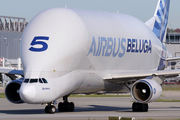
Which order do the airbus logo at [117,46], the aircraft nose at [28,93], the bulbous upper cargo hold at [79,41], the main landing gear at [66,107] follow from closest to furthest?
the aircraft nose at [28,93], the bulbous upper cargo hold at [79,41], the airbus logo at [117,46], the main landing gear at [66,107]

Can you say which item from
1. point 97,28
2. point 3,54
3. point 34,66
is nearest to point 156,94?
point 97,28

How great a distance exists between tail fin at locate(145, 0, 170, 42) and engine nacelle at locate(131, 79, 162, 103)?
1027cm

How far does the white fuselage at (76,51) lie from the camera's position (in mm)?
22484

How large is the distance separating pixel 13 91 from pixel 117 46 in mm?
7606

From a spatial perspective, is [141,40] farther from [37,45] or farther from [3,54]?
[3,54]

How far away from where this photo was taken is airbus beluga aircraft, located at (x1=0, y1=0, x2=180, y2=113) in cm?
2248

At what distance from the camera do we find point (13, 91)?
86.4ft

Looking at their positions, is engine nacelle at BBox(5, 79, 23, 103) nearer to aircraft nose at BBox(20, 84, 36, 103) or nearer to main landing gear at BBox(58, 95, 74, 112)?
main landing gear at BBox(58, 95, 74, 112)

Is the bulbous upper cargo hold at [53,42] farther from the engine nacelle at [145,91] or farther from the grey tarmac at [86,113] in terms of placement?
the engine nacelle at [145,91]

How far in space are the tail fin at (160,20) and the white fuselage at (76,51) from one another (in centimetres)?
593

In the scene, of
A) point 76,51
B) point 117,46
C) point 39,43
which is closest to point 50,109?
point 76,51

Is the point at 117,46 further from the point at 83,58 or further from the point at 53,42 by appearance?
the point at 53,42

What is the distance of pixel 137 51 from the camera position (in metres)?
29.1

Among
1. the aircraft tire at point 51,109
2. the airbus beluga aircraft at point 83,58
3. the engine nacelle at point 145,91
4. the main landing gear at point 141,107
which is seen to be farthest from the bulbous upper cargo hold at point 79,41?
the main landing gear at point 141,107
